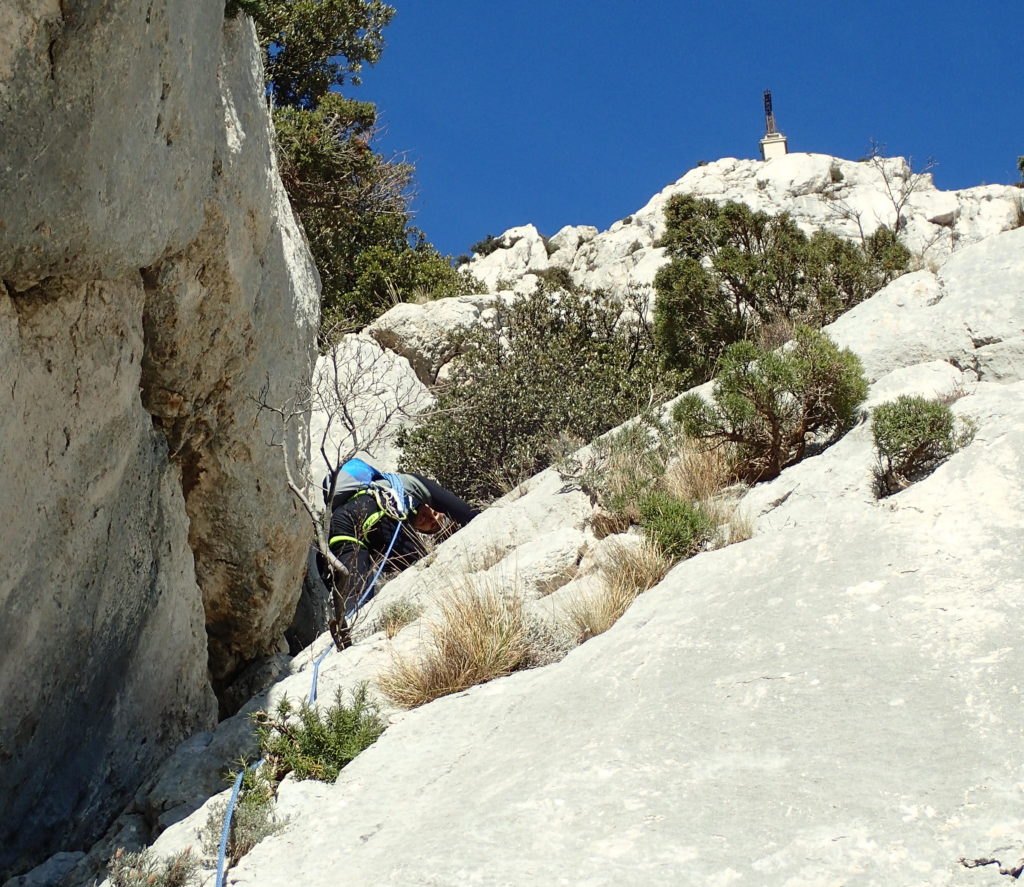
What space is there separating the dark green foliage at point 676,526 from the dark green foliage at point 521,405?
140 inches

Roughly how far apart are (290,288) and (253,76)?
1467 millimetres

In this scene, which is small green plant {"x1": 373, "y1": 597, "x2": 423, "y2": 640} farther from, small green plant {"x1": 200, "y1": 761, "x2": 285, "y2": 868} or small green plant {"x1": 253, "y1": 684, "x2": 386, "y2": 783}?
small green plant {"x1": 200, "y1": 761, "x2": 285, "y2": 868}

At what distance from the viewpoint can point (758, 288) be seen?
12953mm

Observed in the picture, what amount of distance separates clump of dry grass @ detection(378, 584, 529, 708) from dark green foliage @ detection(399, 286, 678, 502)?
477 centimetres

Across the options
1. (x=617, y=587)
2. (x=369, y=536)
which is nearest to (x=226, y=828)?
(x=617, y=587)

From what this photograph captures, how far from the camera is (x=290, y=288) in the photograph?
7.28 metres

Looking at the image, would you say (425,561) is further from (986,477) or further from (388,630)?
(986,477)

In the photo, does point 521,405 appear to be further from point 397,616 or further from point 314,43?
point 314,43

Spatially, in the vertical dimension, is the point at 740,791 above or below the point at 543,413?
below

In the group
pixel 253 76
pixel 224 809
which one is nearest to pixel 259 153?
pixel 253 76

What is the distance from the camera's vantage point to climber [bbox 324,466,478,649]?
348 inches

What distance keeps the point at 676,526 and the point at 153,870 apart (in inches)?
141

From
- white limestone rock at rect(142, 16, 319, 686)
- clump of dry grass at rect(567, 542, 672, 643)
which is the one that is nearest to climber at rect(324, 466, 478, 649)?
white limestone rock at rect(142, 16, 319, 686)

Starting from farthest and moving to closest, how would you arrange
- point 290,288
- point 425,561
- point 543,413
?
1. point 543,413
2. point 425,561
3. point 290,288
